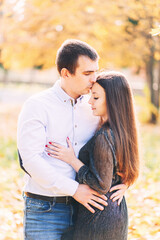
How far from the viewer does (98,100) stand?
2.37 metres

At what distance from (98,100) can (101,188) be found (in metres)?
0.63

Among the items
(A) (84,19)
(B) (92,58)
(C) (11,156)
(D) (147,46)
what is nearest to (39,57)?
(A) (84,19)

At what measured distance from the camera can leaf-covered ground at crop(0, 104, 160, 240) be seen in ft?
11.9

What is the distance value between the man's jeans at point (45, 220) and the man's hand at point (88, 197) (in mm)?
221

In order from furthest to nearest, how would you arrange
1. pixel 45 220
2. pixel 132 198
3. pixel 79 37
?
pixel 79 37 < pixel 132 198 < pixel 45 220

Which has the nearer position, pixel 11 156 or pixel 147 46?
pixel 11 156

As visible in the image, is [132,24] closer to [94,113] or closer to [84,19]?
[84,19]

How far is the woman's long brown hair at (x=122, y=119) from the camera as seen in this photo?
89.5 inches

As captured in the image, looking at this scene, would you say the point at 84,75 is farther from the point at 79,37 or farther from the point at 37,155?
the point at 79,37

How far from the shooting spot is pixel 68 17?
8508 mm

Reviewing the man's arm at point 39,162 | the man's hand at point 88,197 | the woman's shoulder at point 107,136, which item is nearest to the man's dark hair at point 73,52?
the man's arm at point 39,162

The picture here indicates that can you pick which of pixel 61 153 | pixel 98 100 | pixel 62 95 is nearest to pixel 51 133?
pixel 61 153

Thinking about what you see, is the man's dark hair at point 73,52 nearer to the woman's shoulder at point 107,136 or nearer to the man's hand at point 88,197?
the woman's shoulder at point 107,136

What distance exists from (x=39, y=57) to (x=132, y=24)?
10.6 feet
